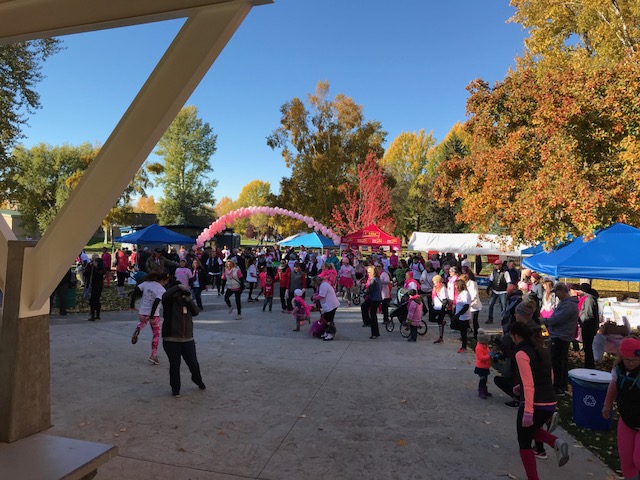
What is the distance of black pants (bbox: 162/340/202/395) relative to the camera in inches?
249

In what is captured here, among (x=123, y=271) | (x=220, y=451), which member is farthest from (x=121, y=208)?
(x=220, y=451)

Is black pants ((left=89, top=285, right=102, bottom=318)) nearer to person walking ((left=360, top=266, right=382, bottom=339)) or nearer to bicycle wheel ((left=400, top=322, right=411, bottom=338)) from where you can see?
person walking ((left=360, top=266, right=382, bottom=339))

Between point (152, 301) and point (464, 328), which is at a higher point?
point (152, 301)

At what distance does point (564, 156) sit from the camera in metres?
12.5

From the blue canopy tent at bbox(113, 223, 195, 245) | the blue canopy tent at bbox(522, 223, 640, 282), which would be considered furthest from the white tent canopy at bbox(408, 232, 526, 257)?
the blue canopy tent at bbox(522, 223, 640, 282)

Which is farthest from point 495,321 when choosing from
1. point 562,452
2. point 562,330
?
point 562,452

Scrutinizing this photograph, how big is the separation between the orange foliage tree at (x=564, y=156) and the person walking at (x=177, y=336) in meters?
9.89

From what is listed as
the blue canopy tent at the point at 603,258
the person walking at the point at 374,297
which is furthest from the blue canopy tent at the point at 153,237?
the blue canopy tent at the point at 603,258

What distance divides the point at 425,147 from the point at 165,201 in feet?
114

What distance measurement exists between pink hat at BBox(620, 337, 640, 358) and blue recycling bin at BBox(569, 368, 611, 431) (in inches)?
71.5

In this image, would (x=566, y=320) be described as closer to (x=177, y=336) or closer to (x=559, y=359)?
(x=559, y=359)

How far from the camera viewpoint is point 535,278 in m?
13.0

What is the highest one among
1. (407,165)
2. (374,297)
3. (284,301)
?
(407,165)

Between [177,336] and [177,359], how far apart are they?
1.12ft
